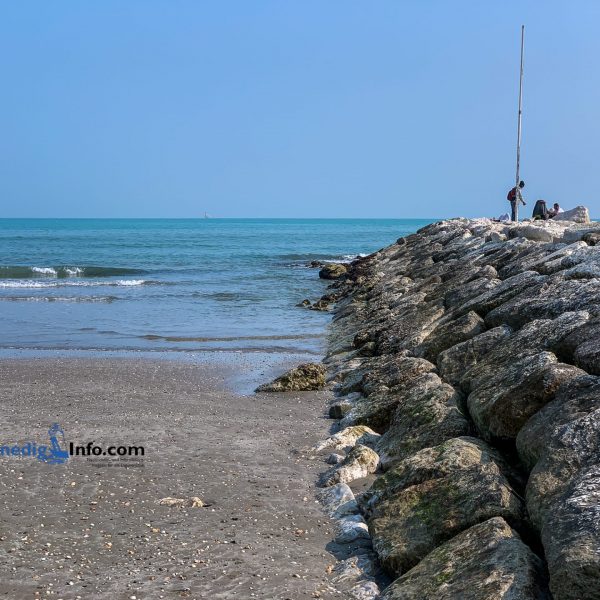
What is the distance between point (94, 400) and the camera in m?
10.7

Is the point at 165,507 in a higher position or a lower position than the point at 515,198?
lower

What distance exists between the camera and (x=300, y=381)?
11.3 m

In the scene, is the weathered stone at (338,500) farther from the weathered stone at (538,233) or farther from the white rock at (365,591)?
the weathered stone at (538,233)

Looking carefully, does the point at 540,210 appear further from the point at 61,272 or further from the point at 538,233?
the point at 61,272

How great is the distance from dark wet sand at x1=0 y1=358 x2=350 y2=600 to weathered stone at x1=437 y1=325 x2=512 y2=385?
1712mm

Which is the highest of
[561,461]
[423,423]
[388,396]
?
[561,461]

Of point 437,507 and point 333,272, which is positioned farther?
point 333,272

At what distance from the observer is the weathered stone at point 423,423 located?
21.7 ft

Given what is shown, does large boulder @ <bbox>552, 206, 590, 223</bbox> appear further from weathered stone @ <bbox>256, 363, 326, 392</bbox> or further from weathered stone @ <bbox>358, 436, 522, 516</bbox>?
weathered stone @ <bbox>358, 436, 522, 516</bbox>

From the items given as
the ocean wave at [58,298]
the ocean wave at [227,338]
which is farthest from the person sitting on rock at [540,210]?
the ocean wave at [58,298]

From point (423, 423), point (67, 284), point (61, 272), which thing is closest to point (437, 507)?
point (423, 423)

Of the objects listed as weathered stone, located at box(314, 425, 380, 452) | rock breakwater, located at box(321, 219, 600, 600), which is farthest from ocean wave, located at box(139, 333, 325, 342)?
weathered stone, located at box(314, 425, 380, 452)

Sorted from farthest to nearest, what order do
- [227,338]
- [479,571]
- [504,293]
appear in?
[227,338], [504,293], [479,571]

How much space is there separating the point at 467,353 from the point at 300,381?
3.74 metres
